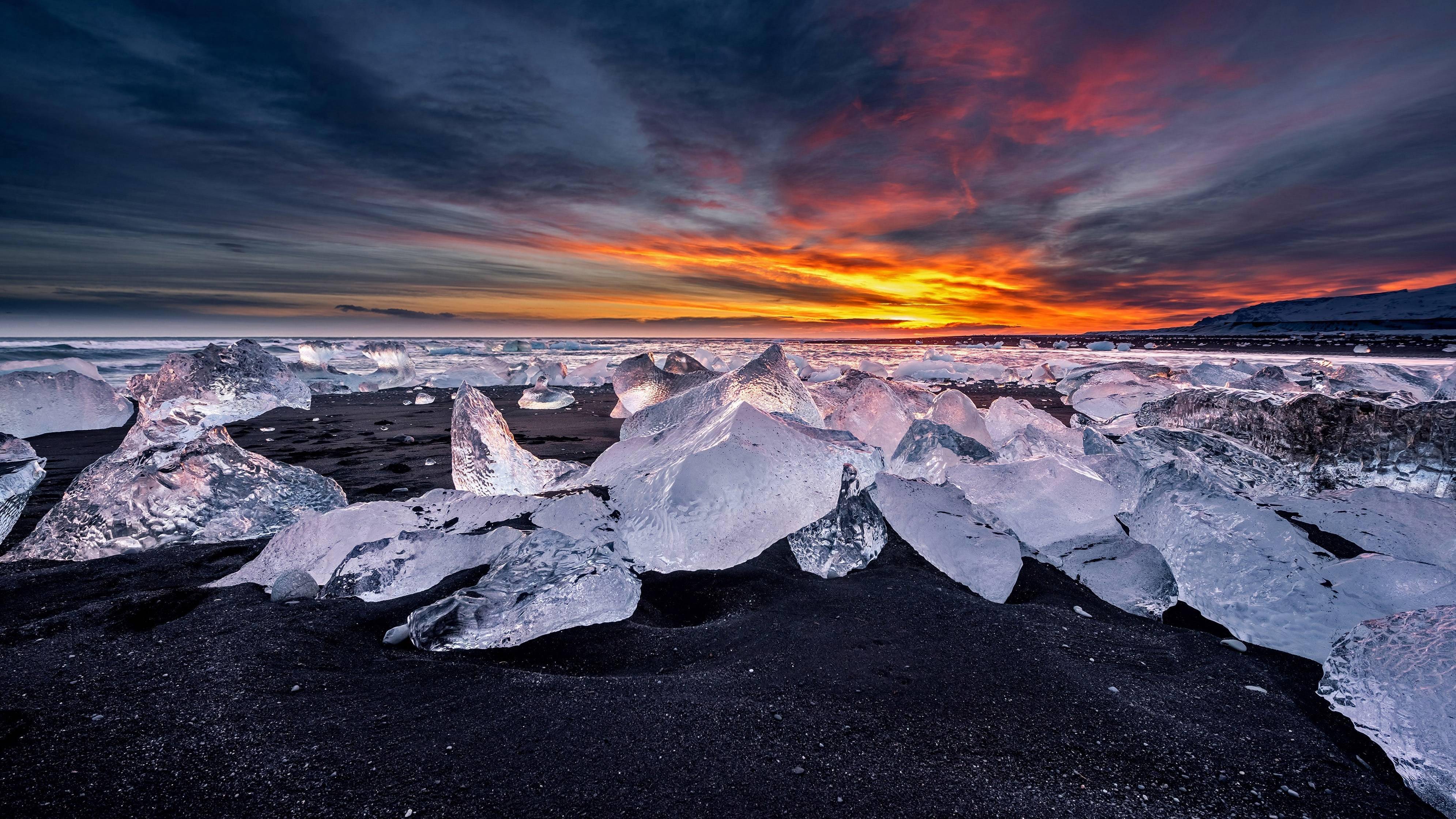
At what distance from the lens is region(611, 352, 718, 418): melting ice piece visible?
175 inches

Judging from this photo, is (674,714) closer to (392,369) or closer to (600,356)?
(392,369)

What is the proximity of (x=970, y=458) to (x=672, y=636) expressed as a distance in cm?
159

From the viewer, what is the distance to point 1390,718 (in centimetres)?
100

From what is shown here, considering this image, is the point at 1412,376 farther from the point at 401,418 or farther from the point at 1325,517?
the point at 401,418

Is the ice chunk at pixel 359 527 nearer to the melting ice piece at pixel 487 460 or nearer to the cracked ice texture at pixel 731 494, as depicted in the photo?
the melting ice piece at pixel 487 460

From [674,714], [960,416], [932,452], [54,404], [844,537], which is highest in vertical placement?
[960,416]

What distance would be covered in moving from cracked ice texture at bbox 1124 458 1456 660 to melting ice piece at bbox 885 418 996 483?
0.68 metres

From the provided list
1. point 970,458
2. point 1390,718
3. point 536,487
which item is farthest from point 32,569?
point 1390,718

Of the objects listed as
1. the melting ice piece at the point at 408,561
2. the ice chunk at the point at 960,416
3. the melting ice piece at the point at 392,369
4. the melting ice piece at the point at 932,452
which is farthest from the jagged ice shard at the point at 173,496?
the melting ice piece at the point at 392,369

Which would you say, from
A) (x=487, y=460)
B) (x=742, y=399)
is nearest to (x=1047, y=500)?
(x=742, y=399)

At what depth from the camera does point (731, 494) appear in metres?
1.62

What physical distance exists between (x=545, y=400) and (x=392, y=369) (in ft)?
14.3

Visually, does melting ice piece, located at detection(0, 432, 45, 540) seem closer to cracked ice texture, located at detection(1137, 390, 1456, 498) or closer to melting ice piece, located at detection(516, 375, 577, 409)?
melting ice piece, located at detection(516, 375, 577, 409)

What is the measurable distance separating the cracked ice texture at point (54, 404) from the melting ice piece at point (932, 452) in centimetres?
644
